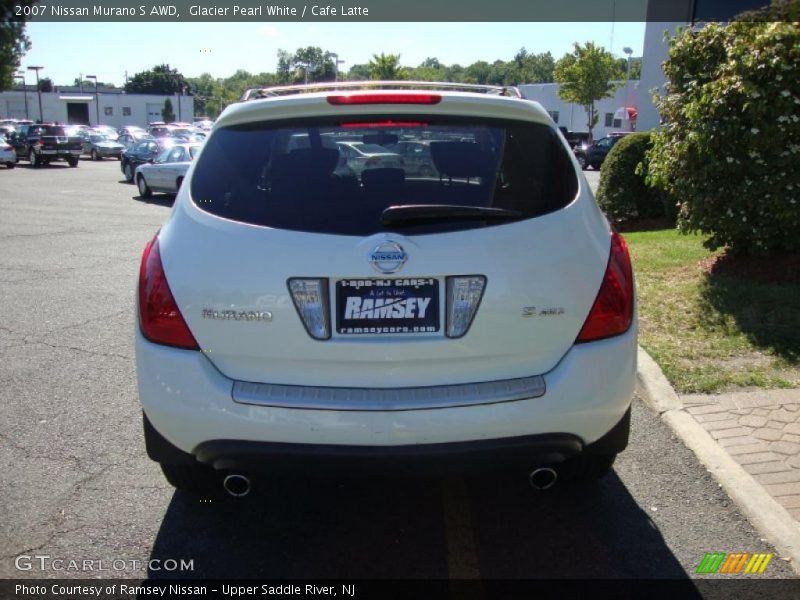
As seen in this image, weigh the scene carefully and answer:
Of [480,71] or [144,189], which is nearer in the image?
[144,189]

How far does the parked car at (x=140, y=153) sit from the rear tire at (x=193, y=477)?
80.5 ft

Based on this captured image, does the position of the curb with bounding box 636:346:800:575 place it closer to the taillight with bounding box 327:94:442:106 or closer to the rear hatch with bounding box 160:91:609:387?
the rear hatch with bounding box 160:91:609:387

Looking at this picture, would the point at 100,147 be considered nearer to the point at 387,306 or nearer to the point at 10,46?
the point at 10,46

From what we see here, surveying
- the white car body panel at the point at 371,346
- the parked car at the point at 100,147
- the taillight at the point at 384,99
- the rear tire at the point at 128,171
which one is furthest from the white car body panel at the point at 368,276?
the parked car at the point at 100,147

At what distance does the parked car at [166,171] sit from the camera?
2034cm

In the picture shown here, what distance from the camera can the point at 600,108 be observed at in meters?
56.4

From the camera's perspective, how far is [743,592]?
2.95 m

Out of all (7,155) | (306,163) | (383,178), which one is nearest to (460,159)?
(383,178)

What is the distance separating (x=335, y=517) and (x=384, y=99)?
6.35ft

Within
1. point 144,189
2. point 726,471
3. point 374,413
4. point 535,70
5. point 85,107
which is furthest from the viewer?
point 535,70

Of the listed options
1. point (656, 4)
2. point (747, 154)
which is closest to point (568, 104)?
point (656, 4)

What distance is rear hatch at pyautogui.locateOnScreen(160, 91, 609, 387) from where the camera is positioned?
2.79 m

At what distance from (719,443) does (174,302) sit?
3.11m

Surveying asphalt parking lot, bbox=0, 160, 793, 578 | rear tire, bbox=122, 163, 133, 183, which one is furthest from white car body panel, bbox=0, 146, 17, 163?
asphalt parking lot, bbox=0, 160, 793, 578
